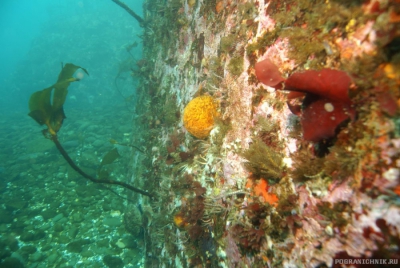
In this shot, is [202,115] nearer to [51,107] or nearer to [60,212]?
[51,107]

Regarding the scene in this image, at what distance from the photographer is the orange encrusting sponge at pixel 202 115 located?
4148 millimetres

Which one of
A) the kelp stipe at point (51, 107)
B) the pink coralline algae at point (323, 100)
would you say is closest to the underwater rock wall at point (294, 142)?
the pink coralline algae at point (323, 100)

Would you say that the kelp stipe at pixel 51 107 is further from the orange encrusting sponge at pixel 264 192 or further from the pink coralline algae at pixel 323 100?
the pink coralline algae at pixel 323 100

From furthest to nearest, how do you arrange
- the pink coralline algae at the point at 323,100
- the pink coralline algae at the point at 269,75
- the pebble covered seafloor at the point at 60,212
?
1. the pebble covered seafloor at the point at 60,212
2. the pink coralline algae at the point at 269,75
3. the pink coralline algae at the point at 323,100

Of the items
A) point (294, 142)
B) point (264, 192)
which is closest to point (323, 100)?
point (294, 142)

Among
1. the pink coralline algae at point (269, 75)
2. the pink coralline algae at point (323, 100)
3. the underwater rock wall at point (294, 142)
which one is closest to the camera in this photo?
the underwater rock wall at point (294, 142)

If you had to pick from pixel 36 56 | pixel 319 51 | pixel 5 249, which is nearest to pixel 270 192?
pixel 319 51

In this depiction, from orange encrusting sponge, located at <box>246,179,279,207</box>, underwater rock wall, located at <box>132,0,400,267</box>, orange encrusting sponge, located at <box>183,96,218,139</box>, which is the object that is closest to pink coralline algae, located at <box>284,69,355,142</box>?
underwater rock wall, located at <box>132,0,400,267</box>

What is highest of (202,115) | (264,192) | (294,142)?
(202,115)

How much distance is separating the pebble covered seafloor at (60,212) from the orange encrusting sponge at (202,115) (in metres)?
6.00

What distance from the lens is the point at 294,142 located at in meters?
2.31

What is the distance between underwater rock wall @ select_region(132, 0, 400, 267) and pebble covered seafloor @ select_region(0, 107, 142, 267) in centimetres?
419

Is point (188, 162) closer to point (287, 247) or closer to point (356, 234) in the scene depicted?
point (287, 247)

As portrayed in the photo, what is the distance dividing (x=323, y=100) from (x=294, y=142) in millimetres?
672
